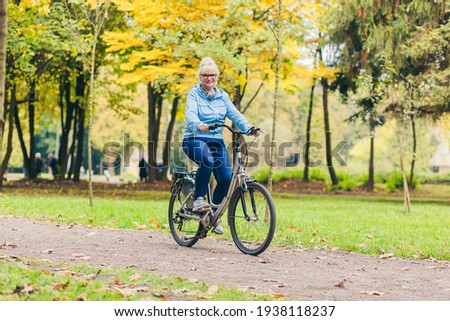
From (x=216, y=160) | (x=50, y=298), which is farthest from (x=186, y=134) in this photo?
(x=50, y=298)

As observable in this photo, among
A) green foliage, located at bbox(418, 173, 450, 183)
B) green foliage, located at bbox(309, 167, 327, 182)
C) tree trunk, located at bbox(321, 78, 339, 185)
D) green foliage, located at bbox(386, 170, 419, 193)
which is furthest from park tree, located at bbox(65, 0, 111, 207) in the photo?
green foliage, located at bbox(418, 173, 450, 183)

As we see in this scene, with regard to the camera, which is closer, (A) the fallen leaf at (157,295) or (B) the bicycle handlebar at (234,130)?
(A) the fallen leaf at (157,295)

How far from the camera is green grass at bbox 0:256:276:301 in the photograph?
553 centimetres

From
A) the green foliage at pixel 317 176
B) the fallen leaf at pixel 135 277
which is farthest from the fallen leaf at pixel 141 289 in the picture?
the green foliage at pixel 317 176

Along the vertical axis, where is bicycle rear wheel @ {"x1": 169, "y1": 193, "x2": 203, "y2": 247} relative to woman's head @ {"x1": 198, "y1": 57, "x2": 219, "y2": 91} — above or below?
below

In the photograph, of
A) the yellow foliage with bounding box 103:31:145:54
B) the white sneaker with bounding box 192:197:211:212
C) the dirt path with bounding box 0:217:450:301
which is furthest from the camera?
the yellow foliage with bounding box 103:31:145:54

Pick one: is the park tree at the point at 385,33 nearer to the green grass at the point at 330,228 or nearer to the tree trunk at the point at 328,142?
the tree trunk at the point at 328,142

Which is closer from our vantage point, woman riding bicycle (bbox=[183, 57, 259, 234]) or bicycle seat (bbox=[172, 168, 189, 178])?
woman riding bicycle (bbox=[183, 57, 259, 234])

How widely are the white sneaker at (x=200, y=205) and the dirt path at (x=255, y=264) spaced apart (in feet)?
1.72

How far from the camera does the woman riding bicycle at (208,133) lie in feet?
27.5

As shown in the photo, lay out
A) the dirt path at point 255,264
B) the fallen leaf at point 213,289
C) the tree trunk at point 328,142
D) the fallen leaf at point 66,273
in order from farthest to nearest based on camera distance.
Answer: the tree trunk at point 328,142
the fallen leaf at point 66,273
the dirt path at point 255,264
the fallen leaf at point 213,289

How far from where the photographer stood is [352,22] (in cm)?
2570

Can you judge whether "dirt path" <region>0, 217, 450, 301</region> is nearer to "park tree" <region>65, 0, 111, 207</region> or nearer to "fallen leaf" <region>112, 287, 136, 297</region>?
"fallen leaf" <region>112, 287, 136, 297</region>

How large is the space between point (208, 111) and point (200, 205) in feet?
3.79
